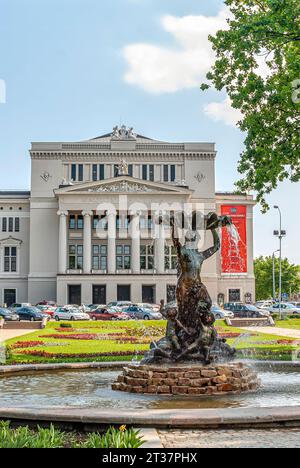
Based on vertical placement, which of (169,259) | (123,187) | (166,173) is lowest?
(169,259)

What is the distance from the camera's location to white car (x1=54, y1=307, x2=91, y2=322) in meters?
55.1

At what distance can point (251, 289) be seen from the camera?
87.4 m

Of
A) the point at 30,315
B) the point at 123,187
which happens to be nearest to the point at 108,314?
the point at 30,315

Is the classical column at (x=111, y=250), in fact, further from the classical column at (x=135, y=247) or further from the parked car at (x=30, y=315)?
the parked car at (x=30, y=315)

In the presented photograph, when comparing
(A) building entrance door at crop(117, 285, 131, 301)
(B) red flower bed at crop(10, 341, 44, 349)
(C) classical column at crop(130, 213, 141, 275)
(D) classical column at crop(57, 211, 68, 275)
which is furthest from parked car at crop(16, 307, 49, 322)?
(C) classical column at crop(130, 213, 141, 275)

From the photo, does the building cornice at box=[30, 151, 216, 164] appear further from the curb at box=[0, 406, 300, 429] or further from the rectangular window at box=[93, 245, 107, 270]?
the curb at box=[0, 406, 300, 429]

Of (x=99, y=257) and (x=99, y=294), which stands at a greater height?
(x=99, y=257)

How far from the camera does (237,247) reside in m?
86.5

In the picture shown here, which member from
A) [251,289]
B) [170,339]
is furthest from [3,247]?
[170,339]

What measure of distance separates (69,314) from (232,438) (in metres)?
47.6

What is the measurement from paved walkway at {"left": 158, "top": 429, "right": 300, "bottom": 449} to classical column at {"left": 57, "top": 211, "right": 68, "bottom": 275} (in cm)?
7276

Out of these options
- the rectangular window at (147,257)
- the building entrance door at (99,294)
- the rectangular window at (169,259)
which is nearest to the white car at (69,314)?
the building entrance door at (99,294)

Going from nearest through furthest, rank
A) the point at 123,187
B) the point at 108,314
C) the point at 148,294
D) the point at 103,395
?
1. the point at 103,395
2. the point at 108,314
3. the point at 148,294
4. the point at 123,187

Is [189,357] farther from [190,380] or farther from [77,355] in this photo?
[77,355]
